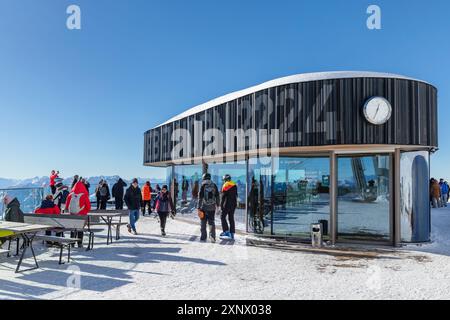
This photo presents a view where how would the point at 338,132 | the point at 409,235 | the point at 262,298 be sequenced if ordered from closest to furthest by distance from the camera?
the point at 262,298, the point at 338,132, the point at 409,235

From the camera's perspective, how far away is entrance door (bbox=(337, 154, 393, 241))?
1019cm

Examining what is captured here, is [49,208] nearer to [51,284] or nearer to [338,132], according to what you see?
[51,284]

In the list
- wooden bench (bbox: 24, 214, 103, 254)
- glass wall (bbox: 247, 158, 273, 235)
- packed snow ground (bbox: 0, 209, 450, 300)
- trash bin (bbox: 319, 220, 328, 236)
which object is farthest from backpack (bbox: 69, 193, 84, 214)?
trash bin (bbox: 319, 220, 328, 236)

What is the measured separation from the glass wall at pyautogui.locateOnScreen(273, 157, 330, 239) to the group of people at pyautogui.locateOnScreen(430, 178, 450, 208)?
14.0 m

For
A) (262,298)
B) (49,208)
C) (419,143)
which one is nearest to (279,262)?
(262,298)

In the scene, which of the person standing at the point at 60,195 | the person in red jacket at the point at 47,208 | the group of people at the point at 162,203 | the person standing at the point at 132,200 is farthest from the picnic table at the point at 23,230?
the person standing at the point at 60,195

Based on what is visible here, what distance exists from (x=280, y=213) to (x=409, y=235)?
3683 mm

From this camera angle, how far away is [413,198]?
1009cm

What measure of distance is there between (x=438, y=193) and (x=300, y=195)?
15.6m

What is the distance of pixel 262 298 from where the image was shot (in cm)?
524

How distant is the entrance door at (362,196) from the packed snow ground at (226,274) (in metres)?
1.27

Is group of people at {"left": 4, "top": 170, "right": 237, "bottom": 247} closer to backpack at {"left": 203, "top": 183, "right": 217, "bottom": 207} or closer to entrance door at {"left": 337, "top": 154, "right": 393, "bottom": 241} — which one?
backpack at {"left": 203, "top": 183, "right": 217, "bottom": 207}

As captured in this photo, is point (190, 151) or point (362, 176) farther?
point (190, 151)

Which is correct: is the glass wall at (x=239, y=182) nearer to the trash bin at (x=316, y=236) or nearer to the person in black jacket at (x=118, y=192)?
the trash bin at (x=316, y=236)
